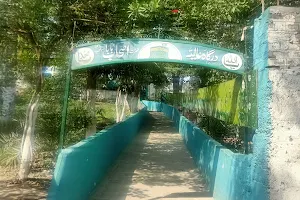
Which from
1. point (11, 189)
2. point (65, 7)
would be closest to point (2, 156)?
point (11, 189)

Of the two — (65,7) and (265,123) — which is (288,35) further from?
(65,7)

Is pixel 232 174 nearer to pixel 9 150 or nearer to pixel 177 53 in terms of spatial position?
pixel 177 53

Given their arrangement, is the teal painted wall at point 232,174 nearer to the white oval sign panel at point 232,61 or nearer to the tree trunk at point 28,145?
the white oval sign panel at point 232,61

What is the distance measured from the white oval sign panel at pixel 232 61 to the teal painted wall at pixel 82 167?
2.81 m

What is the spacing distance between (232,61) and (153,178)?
351cm

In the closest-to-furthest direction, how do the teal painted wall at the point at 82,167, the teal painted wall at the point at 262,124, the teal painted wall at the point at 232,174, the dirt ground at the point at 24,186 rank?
the teal painted wall at the point at 262,124, the teal painted wall at the point at 232,174, the teal painted wall at the point at 82,167, the dirt ground at the point at 24,186

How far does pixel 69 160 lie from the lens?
545cm

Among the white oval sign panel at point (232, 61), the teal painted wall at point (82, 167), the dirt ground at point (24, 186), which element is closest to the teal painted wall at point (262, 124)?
the white oval sign panel at point (232, 61)

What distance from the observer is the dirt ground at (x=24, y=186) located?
24.5 ft

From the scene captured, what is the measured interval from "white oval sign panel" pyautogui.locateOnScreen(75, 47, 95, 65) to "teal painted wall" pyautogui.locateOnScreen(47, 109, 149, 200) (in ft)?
4.76

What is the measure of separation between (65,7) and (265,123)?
5.21 metres

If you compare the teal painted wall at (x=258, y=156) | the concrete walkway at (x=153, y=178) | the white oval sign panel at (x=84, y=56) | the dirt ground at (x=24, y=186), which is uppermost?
the white oval sign panel at (x=84, y=56)

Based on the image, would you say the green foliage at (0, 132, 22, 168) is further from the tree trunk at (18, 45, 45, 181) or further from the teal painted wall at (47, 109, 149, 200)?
the teal painted wall at (47, 109, 149, 200)

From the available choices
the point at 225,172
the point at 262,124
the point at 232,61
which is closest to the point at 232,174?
the point at 225,172
